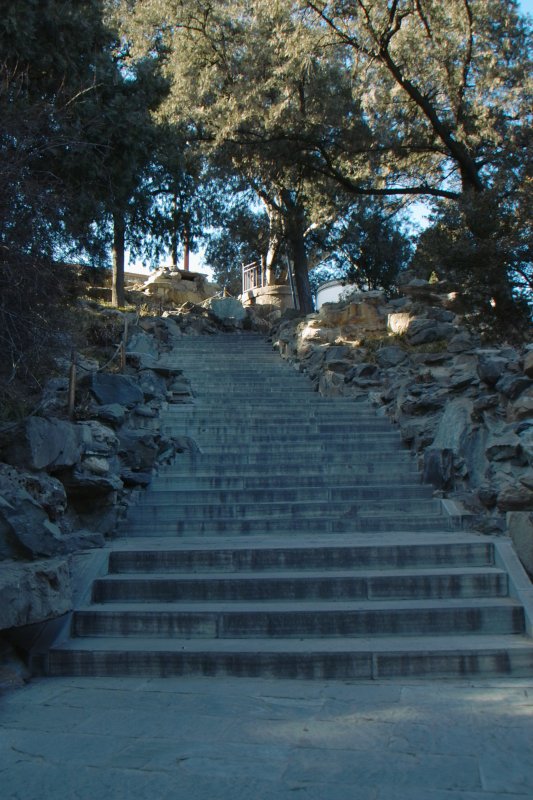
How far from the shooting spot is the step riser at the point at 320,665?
14.8ft

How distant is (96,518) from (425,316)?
29.8 ft

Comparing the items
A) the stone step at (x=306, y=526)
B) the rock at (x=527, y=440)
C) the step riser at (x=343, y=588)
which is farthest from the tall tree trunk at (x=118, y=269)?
the step riser at (x=343, y=588)

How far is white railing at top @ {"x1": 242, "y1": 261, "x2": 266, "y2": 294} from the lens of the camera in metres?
29.8

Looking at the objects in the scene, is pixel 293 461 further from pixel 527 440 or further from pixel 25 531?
pixel 25 531

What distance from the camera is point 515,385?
8.20 meters

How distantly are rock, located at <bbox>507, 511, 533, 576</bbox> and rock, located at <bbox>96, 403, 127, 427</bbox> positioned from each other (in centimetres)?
473

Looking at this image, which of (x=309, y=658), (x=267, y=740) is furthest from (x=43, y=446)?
(x=267, y=740)

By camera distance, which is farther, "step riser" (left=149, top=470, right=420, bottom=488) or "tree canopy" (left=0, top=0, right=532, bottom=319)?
"tree canopy" (left=0, top=0, right=532, bottom=319)

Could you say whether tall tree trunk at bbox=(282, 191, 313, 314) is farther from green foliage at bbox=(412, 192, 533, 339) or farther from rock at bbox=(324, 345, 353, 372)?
green foliage at bbox=(412, 192, 533, 339)

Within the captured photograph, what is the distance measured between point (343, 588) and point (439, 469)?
3349 millimetres

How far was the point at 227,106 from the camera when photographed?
59.5ft

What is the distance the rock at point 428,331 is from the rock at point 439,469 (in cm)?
514

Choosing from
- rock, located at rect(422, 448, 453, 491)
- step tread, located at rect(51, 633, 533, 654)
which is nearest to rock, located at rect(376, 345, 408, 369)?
rock, located at rect(422, 448, 453, 491)

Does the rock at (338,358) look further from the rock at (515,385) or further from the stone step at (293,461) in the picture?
the rock at (515,385)
